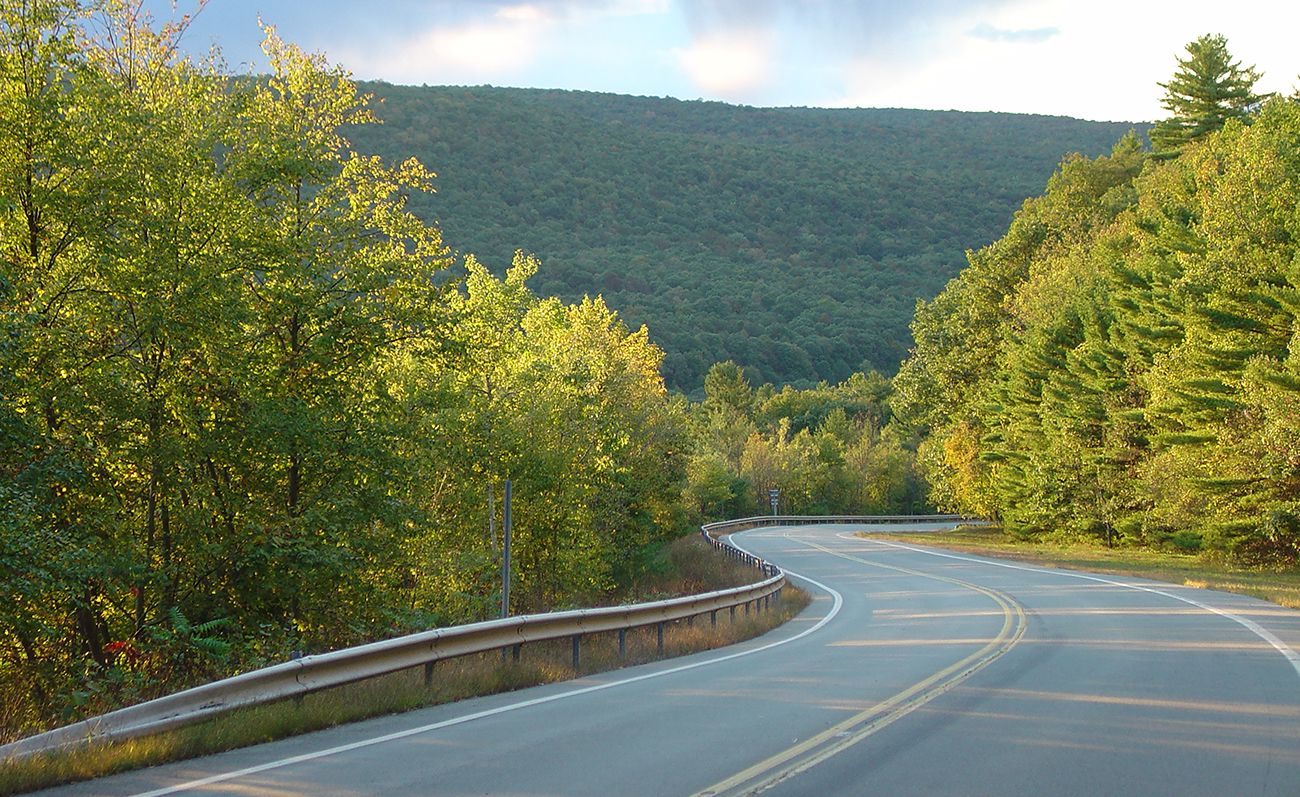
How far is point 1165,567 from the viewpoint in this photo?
34.6 meters

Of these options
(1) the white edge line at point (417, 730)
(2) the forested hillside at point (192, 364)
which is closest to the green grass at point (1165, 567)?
(1) the white edge line at point (417, 730)

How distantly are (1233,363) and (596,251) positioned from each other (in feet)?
331

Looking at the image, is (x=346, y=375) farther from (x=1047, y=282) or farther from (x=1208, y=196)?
(x=1047, y=282)

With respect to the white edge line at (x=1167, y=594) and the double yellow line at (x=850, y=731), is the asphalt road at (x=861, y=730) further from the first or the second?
the white edge line at (x=1167, y=594)

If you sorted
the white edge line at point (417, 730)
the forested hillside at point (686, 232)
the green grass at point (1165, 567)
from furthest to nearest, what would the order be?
the forested hillside at point (686, 232), the green grass at point (1165, 567), the white edge line at point (417, 730)

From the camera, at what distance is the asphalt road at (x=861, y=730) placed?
6594 mm

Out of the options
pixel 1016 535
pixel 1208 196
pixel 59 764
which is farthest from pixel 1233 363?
pixel 59 764

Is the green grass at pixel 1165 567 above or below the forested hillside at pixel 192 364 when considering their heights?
below

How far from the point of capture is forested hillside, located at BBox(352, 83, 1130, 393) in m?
125

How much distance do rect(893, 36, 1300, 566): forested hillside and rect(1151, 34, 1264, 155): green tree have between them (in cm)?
12

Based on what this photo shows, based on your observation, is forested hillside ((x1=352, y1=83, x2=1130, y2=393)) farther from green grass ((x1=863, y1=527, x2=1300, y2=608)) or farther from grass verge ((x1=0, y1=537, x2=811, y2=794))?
grass verge ((x1=0, y1=537, x2=811, y2=794))

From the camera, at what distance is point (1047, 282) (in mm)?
54656

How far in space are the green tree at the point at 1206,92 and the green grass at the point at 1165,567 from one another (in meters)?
32.5

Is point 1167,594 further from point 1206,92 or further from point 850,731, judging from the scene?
point 1206,92
